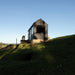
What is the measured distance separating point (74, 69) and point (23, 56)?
9028 millimetres

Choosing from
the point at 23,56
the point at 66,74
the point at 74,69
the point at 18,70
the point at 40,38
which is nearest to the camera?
the point at 66,74

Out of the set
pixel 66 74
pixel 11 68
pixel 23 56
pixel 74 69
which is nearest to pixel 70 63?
pixel 74 69

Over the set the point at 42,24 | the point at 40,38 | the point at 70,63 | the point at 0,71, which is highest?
the point at 42,24

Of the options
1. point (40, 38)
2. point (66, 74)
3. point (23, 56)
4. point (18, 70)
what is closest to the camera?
point (66, 74)

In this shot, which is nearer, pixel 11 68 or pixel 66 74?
pixel 66 74

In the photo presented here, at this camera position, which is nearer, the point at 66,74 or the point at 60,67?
the point at 66,74

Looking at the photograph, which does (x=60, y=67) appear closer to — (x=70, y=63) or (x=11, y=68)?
(x=70, y=63)

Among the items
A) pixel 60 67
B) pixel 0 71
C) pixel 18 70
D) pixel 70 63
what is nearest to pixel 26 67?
pixel 18 70

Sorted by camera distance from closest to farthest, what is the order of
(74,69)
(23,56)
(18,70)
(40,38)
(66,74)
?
1. (66,74)
2. (74,69)
3. (18,70)
4. (23,56)
5. (40,38)

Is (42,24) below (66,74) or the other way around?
the other way around

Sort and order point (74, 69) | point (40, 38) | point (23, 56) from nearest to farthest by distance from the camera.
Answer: point (74, 69) < point (23, 56) < point (40, 38)

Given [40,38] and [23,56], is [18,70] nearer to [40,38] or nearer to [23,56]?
[23,56]

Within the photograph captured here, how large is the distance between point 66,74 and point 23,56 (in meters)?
9.18

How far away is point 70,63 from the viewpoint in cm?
1177
